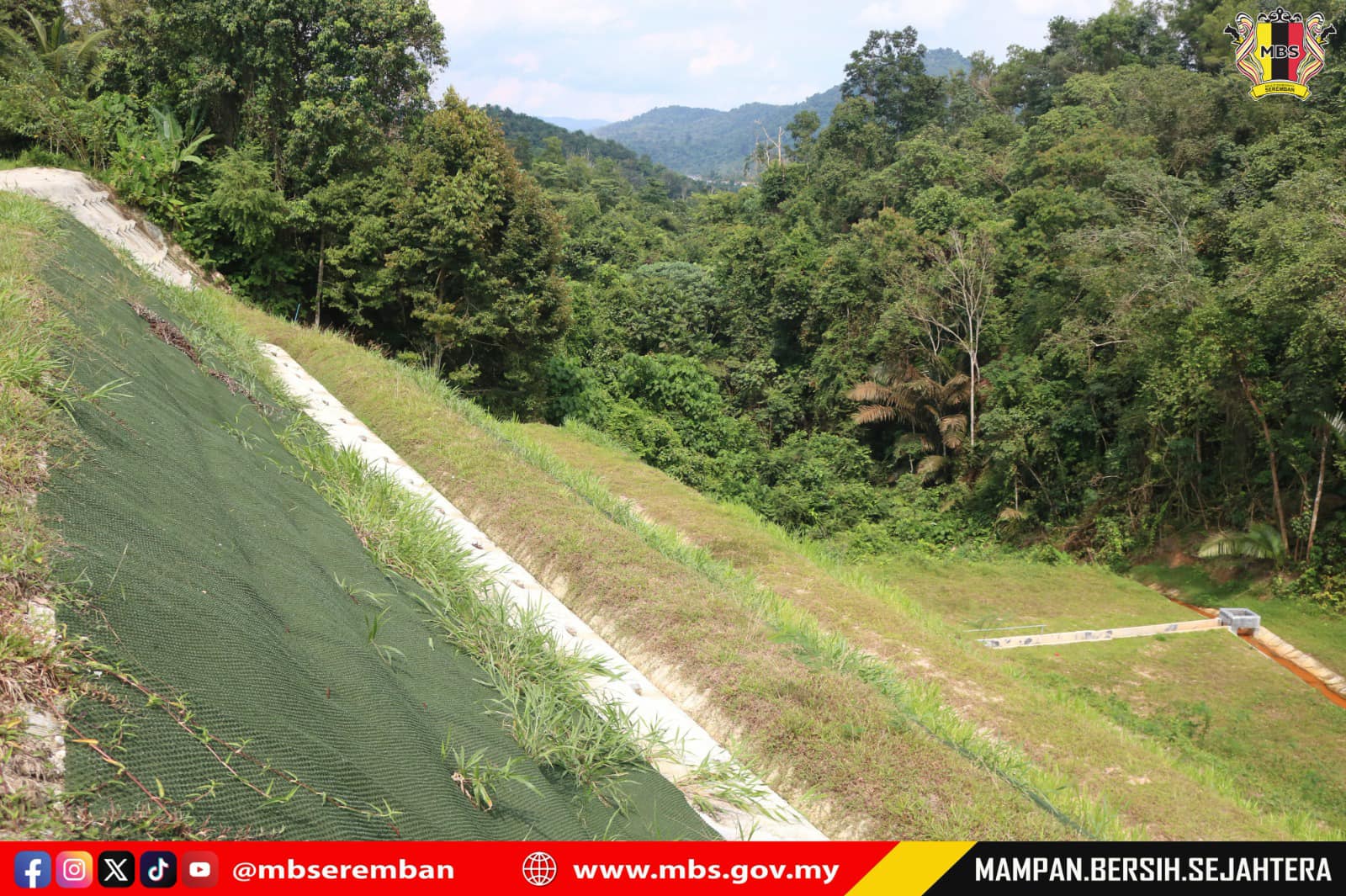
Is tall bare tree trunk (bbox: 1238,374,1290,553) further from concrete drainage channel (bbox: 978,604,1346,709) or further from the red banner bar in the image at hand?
the red banner bar

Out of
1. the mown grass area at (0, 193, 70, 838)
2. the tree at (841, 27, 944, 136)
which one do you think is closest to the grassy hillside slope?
the mown grass area at (0, 193, 70, 838)

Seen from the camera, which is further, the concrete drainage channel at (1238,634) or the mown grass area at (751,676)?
the concrete drainage channel at (1238,634)

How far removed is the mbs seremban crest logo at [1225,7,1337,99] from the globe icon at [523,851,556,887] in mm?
17985

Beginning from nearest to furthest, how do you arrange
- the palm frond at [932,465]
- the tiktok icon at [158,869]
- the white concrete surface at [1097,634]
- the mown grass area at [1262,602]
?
the tiktok icon at [158,869]
the white concrete surface at [1097,634]
the mown grass area at [1262,602]
the palm frond at [932,465]

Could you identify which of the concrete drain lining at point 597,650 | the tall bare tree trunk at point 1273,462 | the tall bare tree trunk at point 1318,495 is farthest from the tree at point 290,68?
the tall bare tree trunk at point 1318,495

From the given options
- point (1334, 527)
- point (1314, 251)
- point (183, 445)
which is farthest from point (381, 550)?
point (1334, 527)

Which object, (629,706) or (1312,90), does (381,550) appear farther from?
(1312,90)

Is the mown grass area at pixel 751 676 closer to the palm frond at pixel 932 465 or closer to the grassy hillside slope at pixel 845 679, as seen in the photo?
the grassy hillside slope at pixel 845 679

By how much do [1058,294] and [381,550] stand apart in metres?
13.8

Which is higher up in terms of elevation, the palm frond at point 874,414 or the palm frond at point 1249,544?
the palm frond at point 874,414

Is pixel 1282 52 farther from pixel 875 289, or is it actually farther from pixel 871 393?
pixel 871 393

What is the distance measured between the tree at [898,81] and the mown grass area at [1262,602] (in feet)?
76.3

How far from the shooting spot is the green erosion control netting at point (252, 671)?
193 centimetres

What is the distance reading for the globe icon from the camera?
7.56 ft
